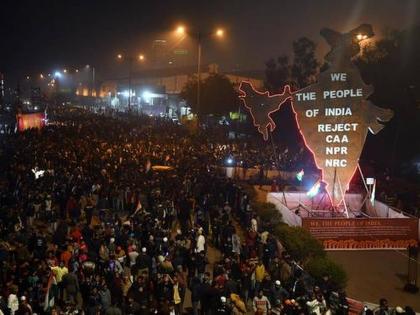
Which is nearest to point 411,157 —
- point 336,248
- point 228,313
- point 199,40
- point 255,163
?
point 255,163

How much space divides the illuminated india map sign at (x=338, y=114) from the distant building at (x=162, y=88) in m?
49.1

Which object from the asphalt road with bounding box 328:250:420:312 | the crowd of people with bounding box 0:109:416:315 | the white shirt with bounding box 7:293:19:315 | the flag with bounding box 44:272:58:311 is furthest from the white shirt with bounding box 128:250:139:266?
the asphalt road with bounding box 328:250:420:312

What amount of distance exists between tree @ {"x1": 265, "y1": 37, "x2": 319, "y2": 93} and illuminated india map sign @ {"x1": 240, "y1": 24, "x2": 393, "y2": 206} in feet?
86.1

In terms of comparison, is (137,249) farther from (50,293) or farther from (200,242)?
(50,293)

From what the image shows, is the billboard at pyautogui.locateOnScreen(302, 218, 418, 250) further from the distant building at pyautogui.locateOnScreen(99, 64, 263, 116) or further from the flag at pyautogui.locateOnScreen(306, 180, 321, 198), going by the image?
the distant building at pyautogui.locateOnScreen(99, 64, 263, 116)

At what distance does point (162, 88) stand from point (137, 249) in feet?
259

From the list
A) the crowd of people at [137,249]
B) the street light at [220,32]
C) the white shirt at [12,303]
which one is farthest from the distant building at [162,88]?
the white shirt at [12,303]

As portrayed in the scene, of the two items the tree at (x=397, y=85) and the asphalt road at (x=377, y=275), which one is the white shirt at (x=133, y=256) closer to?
the asphalt road at (x=377, y=275)

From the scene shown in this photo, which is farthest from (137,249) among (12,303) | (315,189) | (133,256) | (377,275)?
(315,189)

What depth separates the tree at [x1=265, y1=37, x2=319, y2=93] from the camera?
154 ft

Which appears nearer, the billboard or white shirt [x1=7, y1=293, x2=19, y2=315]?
white shirt [x1=7, y1=293, x2=19, y2=315]

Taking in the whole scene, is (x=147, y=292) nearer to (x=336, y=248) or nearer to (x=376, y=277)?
(x=376, y=277)

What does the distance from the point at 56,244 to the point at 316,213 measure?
10.1m

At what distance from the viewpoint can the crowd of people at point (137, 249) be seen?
10977 millimetres
